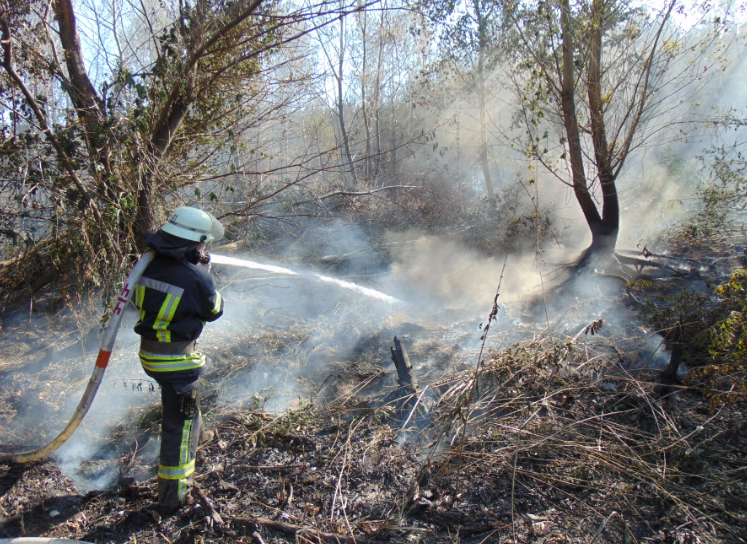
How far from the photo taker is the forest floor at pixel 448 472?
259 cm

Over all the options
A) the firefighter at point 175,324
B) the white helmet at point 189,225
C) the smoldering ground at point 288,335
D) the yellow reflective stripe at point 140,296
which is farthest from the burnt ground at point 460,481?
the white helmet at point 189,225

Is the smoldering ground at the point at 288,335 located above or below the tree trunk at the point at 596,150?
below

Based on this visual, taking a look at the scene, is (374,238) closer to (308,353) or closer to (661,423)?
(308,353)

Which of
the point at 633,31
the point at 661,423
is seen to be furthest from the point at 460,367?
the point at 633,31

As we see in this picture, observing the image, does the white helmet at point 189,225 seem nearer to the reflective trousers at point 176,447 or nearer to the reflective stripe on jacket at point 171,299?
the reflective stripe on jacket at point 171,299

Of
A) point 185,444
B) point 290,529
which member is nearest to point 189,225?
point 185,444

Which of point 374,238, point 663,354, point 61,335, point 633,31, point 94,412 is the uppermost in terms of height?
point 633,31

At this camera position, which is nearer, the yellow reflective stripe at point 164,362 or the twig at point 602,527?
the twig at point 602,527

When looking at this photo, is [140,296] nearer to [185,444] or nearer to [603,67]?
[185,444]

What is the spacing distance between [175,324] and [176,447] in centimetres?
86

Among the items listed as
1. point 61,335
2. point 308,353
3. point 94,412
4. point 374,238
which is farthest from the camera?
point 374,238

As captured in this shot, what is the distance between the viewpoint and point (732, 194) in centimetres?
788

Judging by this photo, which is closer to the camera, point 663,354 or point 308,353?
point 663,354

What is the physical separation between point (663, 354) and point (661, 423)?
1.82m
